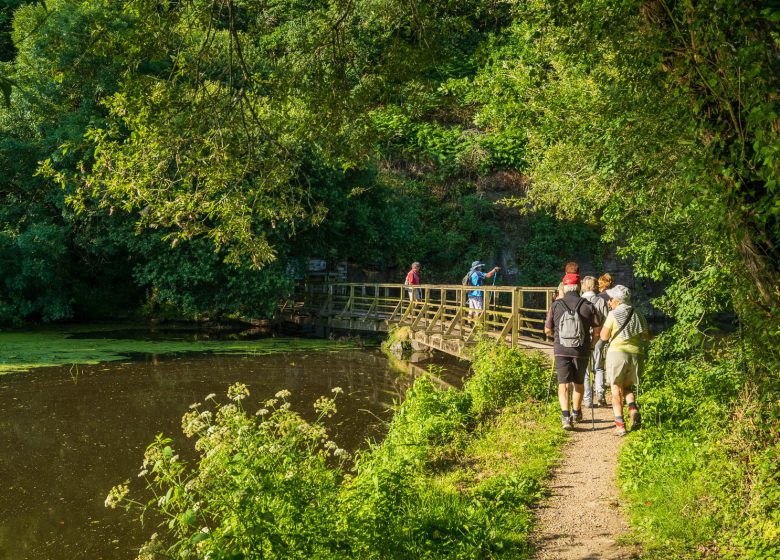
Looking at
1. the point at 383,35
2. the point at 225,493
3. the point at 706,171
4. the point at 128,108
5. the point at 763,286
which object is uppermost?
the point at 383,35

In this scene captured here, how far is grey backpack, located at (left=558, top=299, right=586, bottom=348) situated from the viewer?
774 cm

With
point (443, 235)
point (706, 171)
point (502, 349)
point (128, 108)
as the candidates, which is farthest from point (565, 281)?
point (443, 235)

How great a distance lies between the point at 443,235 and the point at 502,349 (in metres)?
18.9

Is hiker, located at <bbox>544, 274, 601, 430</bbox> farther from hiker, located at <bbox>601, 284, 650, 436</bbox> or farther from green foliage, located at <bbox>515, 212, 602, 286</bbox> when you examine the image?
Result: green foliage, located at <bbox>515, 212, 602, 286</bbox>

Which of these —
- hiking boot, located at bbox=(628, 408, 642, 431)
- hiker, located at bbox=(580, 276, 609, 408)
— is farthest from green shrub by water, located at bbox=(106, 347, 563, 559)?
hiker, located at bbox=(580, 276, 609, 408)

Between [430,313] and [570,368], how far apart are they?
475 inches

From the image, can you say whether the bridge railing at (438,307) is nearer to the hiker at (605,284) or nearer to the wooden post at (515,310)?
the wooden post at (515,310)

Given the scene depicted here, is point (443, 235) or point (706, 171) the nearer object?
point (706, 171)

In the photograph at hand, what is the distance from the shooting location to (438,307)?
19312 mm

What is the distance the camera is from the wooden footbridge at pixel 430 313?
1330cm

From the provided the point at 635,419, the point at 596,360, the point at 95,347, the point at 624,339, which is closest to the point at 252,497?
the point at 624,339

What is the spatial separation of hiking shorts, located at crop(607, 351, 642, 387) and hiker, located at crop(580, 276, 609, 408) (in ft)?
3.05

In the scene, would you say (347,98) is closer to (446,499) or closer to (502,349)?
(446,499)

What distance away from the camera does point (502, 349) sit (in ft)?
36.8
